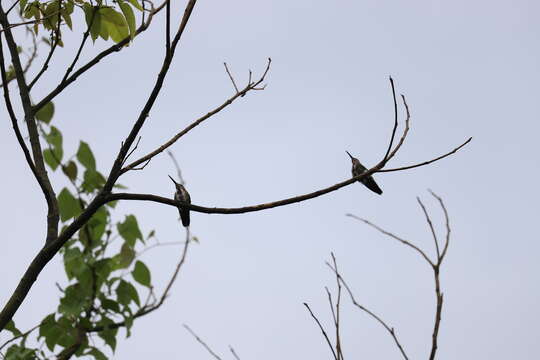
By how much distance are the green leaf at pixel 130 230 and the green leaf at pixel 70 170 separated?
37 centimetres

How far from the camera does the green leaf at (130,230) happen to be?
12.2 feet

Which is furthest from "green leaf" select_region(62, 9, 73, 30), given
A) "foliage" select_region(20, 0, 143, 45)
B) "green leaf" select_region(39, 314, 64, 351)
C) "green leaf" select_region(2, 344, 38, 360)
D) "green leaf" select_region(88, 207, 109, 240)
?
"green leaf" select_region(2, 344, 38, 360)

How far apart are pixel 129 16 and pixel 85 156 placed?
87 cm

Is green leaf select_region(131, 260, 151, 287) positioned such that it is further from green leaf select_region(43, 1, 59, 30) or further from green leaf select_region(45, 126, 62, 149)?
green leaf select_region(43, 1, 59, 30)

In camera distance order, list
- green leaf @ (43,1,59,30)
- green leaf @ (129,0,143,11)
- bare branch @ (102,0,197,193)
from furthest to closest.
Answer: green leaf @ (43,1,59,30)
green leaf @ (129,0,143,11)
bare branch @ (102,0,197,193)

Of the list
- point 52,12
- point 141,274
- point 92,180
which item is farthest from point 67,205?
point 52,12

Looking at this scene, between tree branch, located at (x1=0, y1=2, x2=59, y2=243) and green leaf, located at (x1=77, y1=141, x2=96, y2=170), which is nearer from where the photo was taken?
tree branch, located at (x1=0, y1=2, x2=59, y2=243)

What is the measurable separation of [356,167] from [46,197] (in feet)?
24.4

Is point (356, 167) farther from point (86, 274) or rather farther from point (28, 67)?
point (86, 274)

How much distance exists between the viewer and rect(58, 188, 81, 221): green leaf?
3533mm

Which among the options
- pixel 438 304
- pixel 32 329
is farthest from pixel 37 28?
pixel 438 304

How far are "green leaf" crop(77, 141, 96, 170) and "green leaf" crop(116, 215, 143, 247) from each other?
359 millimetres

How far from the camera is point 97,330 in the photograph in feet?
11.3

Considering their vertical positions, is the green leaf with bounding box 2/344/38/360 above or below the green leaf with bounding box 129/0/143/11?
below
